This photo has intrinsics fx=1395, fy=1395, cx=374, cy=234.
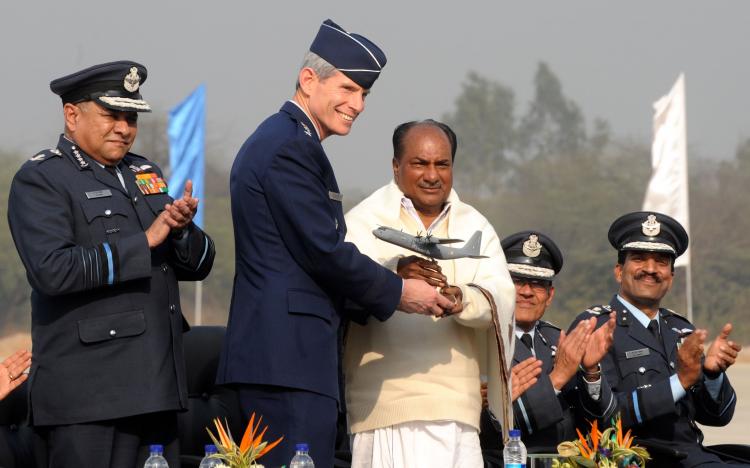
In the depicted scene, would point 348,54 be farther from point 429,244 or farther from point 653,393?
point 653,393

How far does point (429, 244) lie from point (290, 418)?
2.39 feet

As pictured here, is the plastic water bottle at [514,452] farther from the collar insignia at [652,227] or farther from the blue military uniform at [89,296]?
the collar insignia at [652,227]

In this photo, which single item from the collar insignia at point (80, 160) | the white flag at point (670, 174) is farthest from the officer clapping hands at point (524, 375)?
the white flag at point (670, 174)

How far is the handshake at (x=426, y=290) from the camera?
427cm

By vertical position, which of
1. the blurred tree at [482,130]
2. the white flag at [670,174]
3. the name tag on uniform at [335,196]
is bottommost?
the name tag on uniform at [335,196]

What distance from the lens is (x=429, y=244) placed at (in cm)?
442

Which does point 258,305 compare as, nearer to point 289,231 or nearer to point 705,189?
point 289,231

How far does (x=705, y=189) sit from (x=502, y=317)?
32.5 meters

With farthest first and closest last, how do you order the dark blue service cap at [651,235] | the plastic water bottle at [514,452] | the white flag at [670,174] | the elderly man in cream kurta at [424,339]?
the white flag at [670,174] → the dark blue service cap at [651,235] → the elderly man in cream kurta at [424,339] → the plastic water bottle at [514,452]

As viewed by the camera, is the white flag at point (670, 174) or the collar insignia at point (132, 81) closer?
the collar insignia at point (132, 81)

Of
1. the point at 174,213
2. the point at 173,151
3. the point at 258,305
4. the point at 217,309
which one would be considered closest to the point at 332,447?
the point at 258,305

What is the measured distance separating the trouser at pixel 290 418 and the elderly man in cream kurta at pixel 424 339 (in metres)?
0.36

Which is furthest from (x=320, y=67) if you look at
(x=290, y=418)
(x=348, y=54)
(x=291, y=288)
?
(x=290, y=418)

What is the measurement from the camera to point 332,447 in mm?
4230
